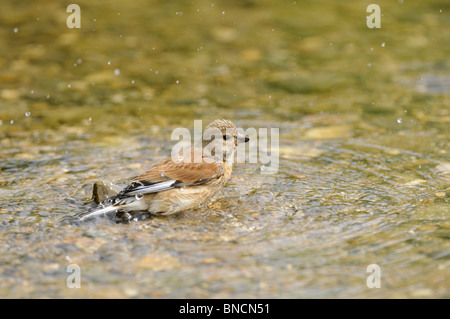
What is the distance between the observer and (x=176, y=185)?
5.60 meters

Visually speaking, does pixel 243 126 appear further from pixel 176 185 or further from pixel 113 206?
pixel 113 206

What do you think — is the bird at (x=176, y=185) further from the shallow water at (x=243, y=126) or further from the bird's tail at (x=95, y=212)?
the shallow water at (x=243, y=126)

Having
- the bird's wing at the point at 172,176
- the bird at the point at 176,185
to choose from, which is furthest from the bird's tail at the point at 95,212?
the bird's wing at the point at 172,176

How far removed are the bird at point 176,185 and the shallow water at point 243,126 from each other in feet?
0.40

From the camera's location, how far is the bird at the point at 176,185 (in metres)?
5.37

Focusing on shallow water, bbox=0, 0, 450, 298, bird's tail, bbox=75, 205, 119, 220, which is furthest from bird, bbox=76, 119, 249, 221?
shallow water, bbox=0, 0, 450, 298

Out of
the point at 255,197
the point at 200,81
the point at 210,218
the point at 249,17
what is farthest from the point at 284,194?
the point at 249,17

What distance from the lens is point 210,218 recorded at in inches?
215

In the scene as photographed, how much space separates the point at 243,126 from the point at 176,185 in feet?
7.83

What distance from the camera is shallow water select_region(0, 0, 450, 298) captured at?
177 inches

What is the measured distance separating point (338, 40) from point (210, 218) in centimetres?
601

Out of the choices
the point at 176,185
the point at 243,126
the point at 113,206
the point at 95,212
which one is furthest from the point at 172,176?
the point at 243,126
